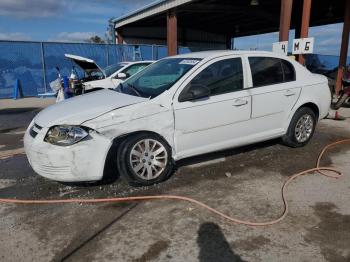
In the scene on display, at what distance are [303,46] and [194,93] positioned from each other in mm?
7715

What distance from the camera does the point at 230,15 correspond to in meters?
25.4

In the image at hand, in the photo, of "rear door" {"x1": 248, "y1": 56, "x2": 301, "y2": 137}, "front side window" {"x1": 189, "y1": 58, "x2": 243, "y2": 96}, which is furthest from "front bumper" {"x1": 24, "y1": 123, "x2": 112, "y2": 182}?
"rear door" {"x1": 248, "y1": 56, "x2": 301, "y2": 137}

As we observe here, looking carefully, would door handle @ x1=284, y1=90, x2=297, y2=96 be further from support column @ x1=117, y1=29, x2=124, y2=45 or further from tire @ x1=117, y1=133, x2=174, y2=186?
support column @ x1=117, y1=29, x2=124, y2=45

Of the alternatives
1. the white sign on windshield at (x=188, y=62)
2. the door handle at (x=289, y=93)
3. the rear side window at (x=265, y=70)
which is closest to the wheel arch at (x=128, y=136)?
the white sign on windshield at (x=188, y=62)

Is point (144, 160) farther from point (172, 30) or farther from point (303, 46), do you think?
point (172, 30)

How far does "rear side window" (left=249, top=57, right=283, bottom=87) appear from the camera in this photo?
17.1ft

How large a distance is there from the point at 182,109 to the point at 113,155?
1049 mm

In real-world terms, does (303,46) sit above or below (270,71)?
above

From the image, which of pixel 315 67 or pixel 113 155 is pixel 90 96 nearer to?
pixel 113 155

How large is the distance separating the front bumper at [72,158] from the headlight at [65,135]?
48 mm

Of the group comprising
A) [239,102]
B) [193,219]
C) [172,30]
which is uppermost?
[172,30]

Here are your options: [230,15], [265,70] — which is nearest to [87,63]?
[265,70]

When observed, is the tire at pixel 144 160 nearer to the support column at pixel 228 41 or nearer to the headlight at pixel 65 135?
the headlight at pixel 65 135

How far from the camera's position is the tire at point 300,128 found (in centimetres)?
580
